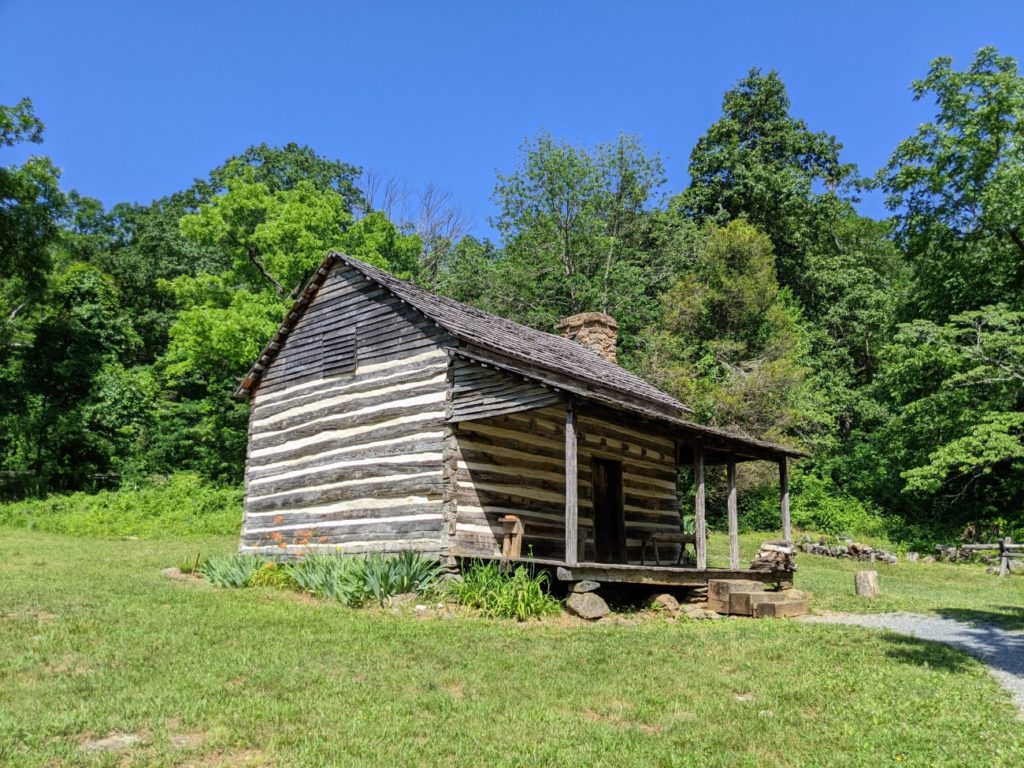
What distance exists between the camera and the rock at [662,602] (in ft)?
40.3

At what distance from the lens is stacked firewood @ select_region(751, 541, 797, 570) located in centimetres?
1443

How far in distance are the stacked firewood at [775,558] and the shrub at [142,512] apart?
49.9 feet

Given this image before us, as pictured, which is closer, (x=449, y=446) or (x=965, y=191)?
(x=449, y=446)

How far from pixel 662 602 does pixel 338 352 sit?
7724mm

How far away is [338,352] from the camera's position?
15461 millimetres

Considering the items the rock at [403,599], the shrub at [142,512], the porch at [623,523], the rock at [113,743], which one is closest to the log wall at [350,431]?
the rock at [403,599]

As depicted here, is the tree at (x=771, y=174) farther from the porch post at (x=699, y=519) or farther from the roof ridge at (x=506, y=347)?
the porch post at (x=699, y=519)

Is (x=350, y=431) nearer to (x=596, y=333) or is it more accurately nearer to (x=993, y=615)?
(x=596, y=333)

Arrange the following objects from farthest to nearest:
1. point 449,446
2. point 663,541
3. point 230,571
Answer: point 663,541, point 230,571, point 449,446

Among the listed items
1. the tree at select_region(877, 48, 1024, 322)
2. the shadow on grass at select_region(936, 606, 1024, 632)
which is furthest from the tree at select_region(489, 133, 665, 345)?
the shadow on grass at select_region(936, 606, 1024, 632)

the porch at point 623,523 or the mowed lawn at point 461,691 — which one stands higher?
the porch at point 623,523

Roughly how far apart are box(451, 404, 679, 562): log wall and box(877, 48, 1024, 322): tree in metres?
15.4

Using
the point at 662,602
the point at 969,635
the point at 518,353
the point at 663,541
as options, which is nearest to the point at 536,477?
the point at 518,353

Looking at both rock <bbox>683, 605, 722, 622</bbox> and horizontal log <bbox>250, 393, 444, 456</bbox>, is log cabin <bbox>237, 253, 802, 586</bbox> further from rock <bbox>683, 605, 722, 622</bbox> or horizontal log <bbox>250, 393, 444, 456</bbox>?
rock <bbox>683, 605, 722, 622</bbox>
